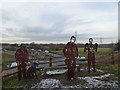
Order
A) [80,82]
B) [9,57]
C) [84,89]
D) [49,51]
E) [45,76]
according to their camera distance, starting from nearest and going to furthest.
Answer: [84,89]
[80,82]
[45,76]
[9,57]
[49,51]

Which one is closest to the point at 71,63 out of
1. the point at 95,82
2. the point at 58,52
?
the point at 95,82

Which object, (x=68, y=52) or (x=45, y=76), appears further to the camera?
(x=45, y=76)

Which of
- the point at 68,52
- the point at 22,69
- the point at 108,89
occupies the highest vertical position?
the point at 68,52

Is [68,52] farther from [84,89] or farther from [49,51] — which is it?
Answer: [49,51]

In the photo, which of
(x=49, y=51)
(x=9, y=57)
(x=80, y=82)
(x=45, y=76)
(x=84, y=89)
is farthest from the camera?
(x=49, y=51)

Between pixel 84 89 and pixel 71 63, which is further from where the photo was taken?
pixel 71 63

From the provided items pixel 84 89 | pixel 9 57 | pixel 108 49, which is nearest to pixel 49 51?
pixel 9 57

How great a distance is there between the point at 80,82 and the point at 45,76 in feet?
6.39

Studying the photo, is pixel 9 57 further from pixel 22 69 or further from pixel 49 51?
pixel 22 69

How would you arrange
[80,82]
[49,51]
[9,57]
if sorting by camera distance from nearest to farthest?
1. [80,82]
2. [9,57]
3. [49,51]

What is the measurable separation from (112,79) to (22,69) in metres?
4.26

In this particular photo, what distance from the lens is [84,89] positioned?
9781 mm

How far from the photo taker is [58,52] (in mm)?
21453

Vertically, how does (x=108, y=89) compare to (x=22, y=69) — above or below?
below
